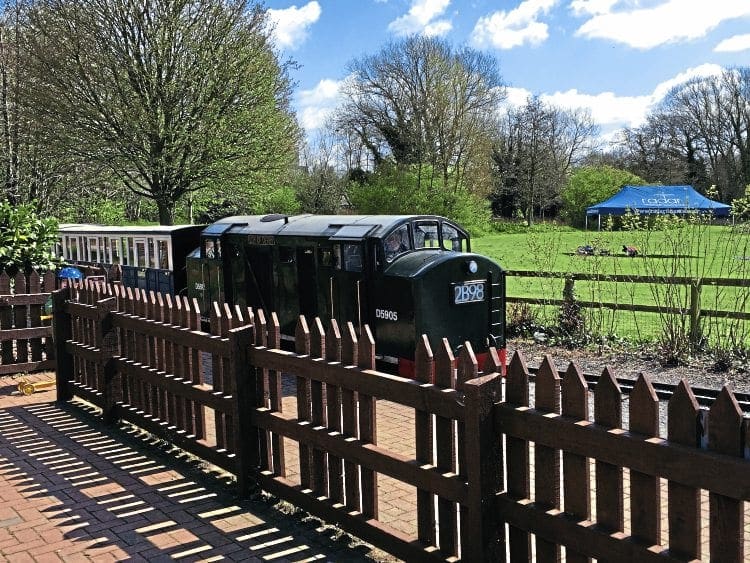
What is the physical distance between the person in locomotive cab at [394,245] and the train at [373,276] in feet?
0.05

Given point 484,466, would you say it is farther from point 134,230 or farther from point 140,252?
point 134,230

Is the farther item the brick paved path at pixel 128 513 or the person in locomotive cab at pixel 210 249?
the person in locomotive cab at pixel 210 249

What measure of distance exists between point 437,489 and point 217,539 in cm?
168

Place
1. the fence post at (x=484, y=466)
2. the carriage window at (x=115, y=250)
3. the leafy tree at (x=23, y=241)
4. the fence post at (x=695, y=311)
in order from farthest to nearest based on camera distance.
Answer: the carriage window at (x=115, y=250)
the leafy tree at (x=23, y=241)
the fence post at (x=695, y=311)
the fence post at (x=484, y=466)

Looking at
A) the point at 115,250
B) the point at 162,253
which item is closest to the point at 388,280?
the point at 162,253

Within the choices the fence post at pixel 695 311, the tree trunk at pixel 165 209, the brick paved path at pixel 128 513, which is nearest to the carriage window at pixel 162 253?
the tree trunk at pixel 165 209

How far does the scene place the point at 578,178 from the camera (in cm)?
6062

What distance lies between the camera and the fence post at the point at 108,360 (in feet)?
24.4

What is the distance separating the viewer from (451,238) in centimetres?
1138

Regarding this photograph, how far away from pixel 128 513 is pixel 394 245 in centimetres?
611

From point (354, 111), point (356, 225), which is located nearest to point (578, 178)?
point (354, 111)

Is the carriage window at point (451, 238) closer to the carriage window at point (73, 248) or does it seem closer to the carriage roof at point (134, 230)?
the carriage roof at point (134, 230)

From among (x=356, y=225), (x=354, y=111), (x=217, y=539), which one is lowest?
(x=217, y=539)

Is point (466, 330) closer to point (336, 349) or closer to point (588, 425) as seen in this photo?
point (336, 349)
